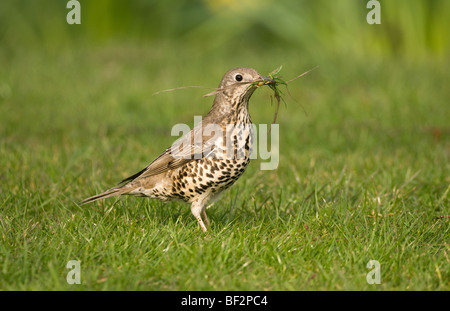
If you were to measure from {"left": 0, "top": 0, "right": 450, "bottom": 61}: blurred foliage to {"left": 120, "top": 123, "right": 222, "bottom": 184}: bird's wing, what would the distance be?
6.45m

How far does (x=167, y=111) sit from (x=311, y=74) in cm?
247

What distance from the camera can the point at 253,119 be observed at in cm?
835

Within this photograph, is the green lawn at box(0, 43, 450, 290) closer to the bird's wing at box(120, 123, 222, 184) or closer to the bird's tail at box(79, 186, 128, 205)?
the bird's tail at box(79, 186, 128, 205)

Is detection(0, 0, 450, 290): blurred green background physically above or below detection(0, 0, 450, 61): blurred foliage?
below

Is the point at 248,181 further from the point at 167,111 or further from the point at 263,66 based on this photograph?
the point at 263,66

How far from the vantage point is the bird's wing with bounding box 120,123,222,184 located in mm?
4543

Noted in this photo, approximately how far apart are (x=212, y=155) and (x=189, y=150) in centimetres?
24

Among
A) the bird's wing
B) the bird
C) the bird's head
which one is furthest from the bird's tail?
the bird's head

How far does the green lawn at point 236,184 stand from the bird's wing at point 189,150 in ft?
1.18

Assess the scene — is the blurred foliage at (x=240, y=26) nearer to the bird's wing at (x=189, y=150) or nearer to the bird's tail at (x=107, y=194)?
the bird's wing at (x=189, y=150)

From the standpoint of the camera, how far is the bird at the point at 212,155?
4465 mm

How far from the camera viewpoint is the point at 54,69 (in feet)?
33.8

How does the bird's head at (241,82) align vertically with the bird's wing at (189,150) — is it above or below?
above

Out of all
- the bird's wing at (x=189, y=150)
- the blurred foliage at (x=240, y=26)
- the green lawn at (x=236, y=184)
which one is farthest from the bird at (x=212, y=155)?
the blurred foliage at (x=240, y=26)
